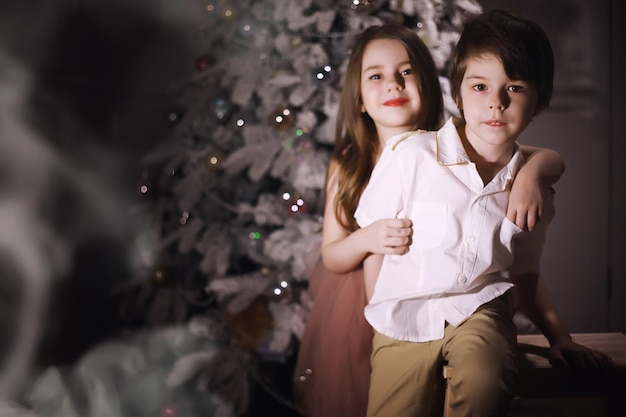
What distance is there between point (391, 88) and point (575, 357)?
658 mm

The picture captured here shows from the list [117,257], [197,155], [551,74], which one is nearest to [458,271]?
[551,74]

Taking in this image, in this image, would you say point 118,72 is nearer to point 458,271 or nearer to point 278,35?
point 278,35

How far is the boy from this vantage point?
1.34 metres

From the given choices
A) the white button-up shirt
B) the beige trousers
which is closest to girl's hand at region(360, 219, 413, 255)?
the white button-up shirt

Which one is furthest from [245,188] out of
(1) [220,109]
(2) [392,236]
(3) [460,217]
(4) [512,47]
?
(4) [512,47]

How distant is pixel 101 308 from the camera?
2.21 metres

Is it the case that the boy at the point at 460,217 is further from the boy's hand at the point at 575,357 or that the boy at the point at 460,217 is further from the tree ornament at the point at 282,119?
the tree ornament at the point at 282,119

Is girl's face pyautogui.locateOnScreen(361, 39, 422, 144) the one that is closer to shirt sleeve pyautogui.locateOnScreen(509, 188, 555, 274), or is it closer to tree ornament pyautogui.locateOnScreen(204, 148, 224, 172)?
shirt sleeve pyautogui.locateOnScreen(509, 188, 555, 274)

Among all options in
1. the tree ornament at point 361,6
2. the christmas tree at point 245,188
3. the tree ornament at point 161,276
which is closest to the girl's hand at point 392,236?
the christmas tree at point 245,188

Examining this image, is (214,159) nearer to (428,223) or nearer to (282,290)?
(282,290)

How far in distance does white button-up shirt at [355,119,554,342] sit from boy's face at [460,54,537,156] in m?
0.06

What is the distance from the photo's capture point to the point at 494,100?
1344 mm

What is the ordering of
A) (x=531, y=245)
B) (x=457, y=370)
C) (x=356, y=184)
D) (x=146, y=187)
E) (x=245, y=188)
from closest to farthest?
1. (x=457, y=370)
2. (x=531, y=245)
3. (x=356, y=184)
4. (x=245, y=188)
5. (x=146, y=187)

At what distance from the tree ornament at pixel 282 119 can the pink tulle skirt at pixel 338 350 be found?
41 centimetres
